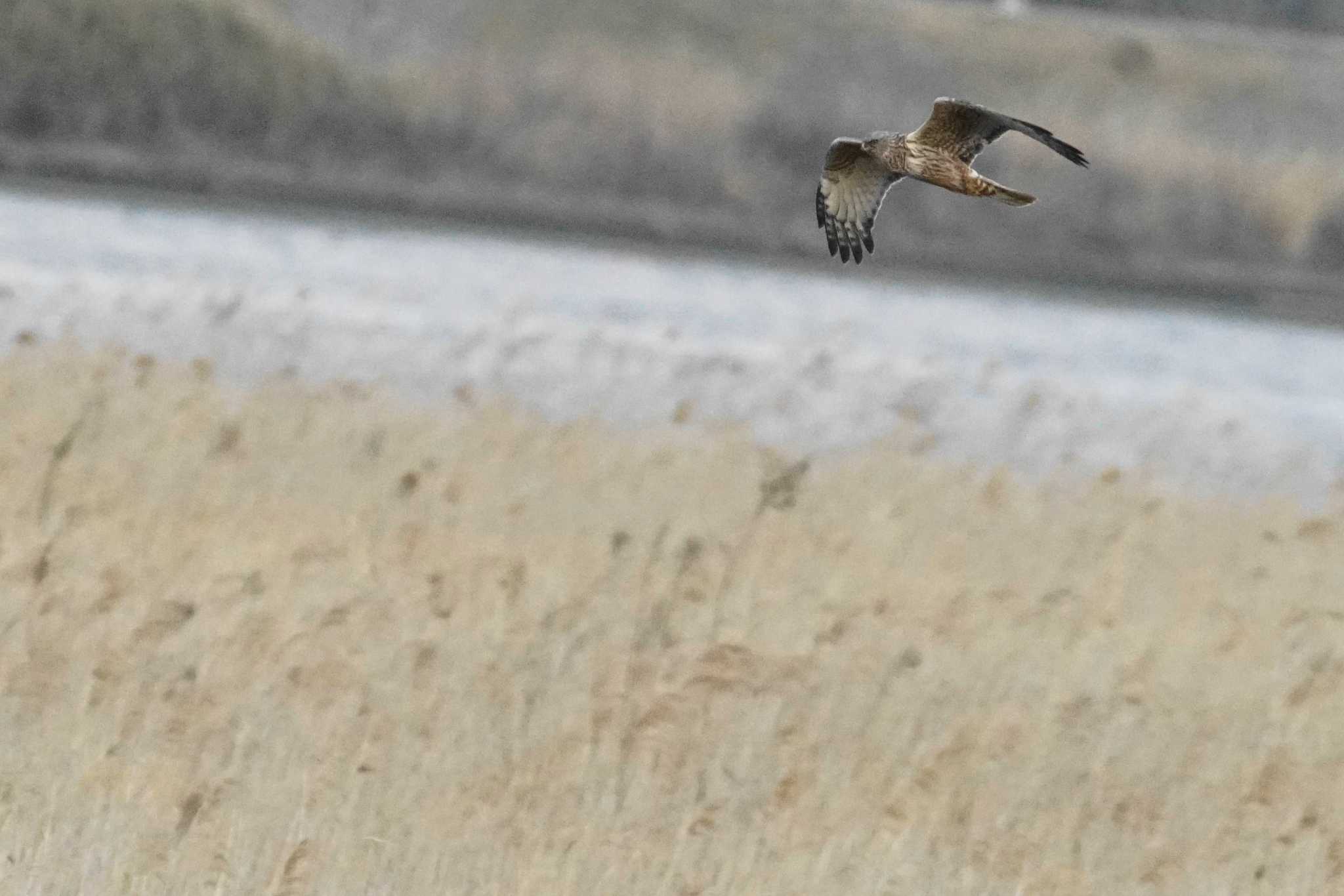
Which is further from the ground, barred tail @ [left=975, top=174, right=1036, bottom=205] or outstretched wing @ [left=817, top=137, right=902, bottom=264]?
barred tail @ [left=975, top=174, right=1036, bottom=205]

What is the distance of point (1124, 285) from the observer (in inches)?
744

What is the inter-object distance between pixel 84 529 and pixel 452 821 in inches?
63.5

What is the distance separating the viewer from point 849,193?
3.63m

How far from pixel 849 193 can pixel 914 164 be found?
0.32 m

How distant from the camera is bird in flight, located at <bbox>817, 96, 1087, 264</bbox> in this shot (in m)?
2.98

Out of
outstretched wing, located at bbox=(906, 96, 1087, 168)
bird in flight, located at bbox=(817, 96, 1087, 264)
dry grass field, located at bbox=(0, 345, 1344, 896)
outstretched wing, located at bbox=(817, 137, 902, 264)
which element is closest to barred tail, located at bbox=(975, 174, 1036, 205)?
bird in flight, located at bbox=(817, 96, 1087, 264)

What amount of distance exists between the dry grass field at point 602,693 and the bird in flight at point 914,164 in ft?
7.33

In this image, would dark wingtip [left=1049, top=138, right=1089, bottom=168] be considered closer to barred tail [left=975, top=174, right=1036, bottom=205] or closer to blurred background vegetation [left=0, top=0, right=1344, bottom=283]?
barred tail [left=975, top=174, right=1036, bottom=205]

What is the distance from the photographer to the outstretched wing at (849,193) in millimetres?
3586

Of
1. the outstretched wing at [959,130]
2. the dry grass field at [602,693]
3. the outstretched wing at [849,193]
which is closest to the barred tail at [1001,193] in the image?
the outstretched wing at [959,130]

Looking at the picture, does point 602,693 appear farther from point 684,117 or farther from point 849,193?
point 684,117

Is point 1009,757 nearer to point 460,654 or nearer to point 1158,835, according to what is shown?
point 1158,835

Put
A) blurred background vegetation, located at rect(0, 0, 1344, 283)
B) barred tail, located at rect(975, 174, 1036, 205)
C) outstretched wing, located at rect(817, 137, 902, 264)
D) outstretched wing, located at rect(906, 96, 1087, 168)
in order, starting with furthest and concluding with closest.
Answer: blurred background vegetation, located at rect(0, 0, 1344, 283) → outstretched wing, located at rect(817, 137, 902, 264) → outstretched wing, located at rect(906, 96, 1087, 168) → barred tail, located at rect(975, 174, 1036, 205)

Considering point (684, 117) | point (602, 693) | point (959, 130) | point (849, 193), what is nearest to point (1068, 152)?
point (959, 130)
